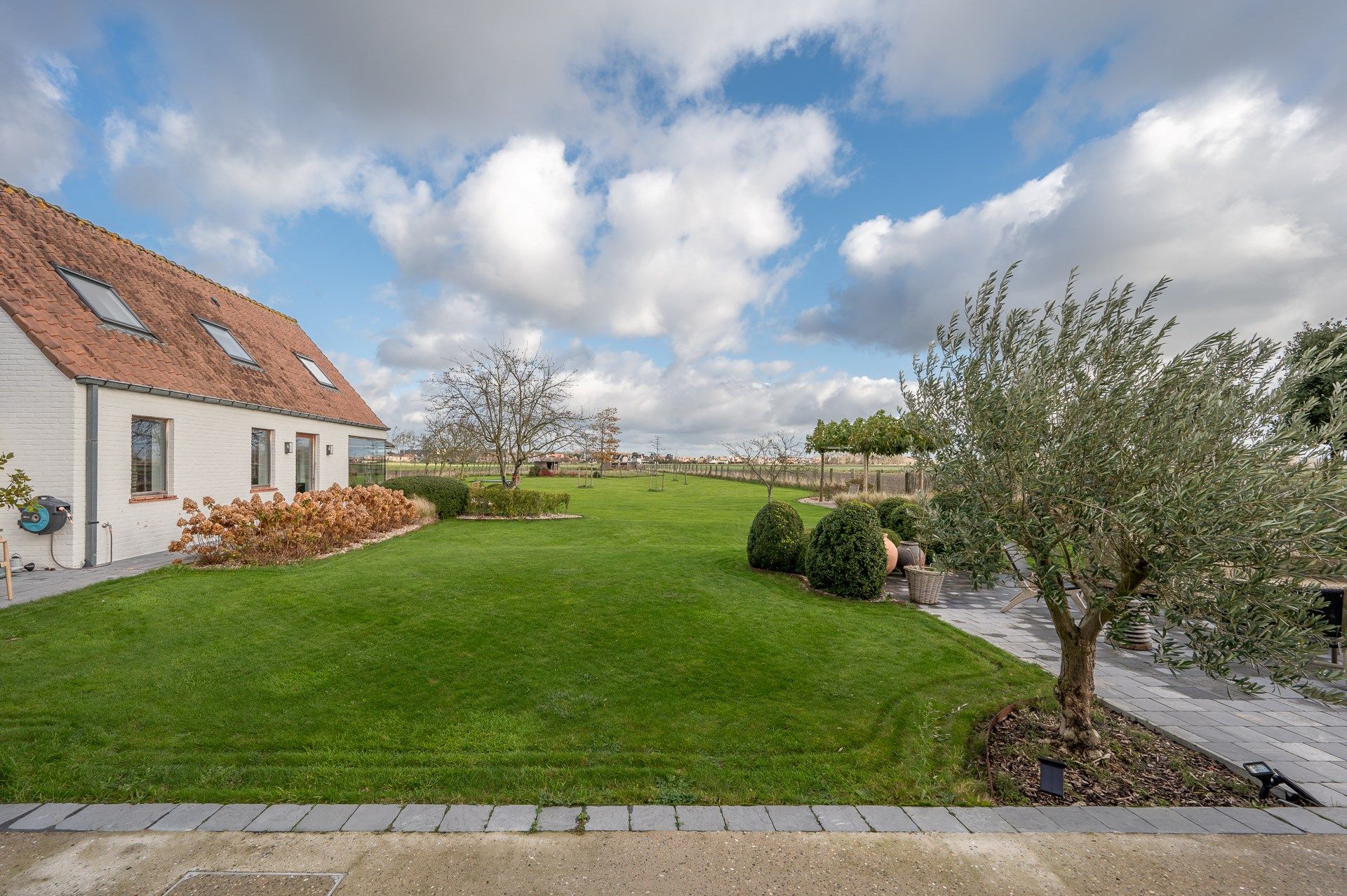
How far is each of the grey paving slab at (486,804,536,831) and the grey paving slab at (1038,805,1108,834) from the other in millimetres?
3110

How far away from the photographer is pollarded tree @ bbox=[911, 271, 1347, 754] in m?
3.12

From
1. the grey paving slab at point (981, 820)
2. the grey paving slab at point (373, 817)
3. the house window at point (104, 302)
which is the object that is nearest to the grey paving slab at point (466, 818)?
the grey paving slab at point (373, 817)

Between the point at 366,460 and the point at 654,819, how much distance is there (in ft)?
66.4

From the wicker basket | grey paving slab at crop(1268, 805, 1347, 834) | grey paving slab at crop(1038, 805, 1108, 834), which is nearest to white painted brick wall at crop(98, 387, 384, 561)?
the wicker basket

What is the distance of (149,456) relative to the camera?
10.5 meters

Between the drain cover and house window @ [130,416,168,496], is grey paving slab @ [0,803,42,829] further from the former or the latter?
house window @ [130,416,168,496]

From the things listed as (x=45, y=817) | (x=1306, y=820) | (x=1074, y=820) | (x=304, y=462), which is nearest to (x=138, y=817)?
(x=45, y=817)

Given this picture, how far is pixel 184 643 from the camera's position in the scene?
5738 mm

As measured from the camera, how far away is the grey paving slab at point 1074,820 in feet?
10.6

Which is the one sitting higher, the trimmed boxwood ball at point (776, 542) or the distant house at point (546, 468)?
the distant house at point (546, 468)

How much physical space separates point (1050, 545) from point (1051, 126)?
7141 millimetres

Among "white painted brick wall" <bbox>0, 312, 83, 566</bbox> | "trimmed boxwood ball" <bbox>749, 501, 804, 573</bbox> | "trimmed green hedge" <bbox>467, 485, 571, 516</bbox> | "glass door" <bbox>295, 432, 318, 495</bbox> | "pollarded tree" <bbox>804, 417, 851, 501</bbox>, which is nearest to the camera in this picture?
"white painted brick wall" <bbox>0, 312, 83, 566</bbox>

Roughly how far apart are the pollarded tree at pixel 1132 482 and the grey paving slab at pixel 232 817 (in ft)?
15.5

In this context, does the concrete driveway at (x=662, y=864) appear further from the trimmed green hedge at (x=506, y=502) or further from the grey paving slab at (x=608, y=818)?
the trimmed green hedge at (x=506, y=502)
